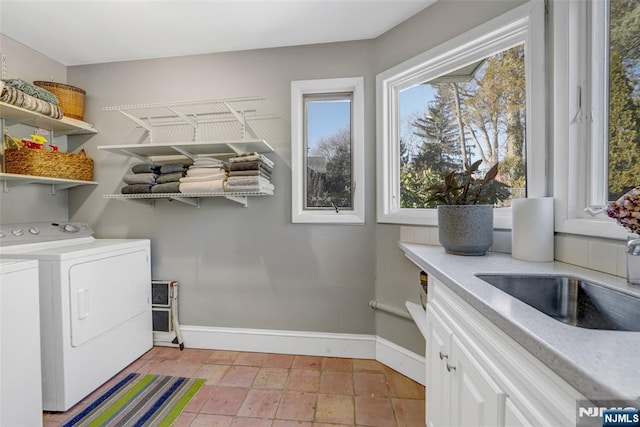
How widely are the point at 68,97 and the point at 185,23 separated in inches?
45.8

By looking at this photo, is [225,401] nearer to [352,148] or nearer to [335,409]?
[335,409]

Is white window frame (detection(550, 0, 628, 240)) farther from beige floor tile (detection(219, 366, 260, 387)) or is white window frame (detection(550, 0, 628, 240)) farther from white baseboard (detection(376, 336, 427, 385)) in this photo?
beige floor tile (detection(219, 366, 260, 387))

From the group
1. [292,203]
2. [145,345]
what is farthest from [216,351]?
[292,203]

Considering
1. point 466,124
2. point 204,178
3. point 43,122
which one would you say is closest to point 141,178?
point 204,178

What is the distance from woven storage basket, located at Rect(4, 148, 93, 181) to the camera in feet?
5.57

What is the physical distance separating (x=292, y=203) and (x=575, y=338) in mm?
1698

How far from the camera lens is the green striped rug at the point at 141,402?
4.49ft

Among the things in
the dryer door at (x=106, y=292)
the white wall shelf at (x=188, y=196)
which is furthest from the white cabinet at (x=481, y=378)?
the dryer door at (x=106, y=292)

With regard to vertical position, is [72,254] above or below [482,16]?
below

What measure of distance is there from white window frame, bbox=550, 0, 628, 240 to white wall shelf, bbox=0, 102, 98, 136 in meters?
2.94

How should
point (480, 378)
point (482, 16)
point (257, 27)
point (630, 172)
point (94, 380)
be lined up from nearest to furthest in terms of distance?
point (480, 378)
point (630, 172)
point (482, 16)
point (94, 380)
point (257, 27)

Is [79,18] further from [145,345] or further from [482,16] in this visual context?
[482,16]

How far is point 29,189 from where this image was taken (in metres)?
1.94

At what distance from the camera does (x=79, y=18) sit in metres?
1.68
